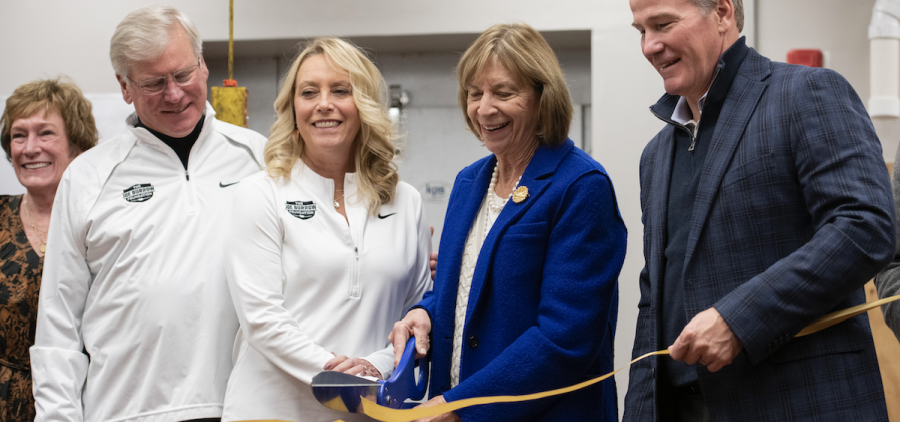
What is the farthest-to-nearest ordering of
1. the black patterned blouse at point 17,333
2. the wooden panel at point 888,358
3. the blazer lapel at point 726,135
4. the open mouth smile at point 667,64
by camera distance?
the wooden panel at point 888,358
the black patterned blouse at point 17,333
the open mouth smile at point 667,64
the blazer lapel at point 726,135

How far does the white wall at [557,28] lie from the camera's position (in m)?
3.52

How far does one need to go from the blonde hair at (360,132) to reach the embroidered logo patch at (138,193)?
1.30 feet

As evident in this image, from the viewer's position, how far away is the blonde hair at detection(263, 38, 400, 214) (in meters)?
1.96

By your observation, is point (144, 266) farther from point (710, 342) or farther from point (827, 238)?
point (827, 238)

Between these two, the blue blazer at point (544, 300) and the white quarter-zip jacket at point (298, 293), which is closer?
the blue blazer at point (544, 300)

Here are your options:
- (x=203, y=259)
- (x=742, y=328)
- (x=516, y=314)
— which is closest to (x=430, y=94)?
(x=203, y=259)

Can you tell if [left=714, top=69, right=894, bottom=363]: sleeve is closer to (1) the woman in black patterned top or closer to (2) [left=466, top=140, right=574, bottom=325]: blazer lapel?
(2) [left=466, top=140, right=574, bottom=325]: blazer lapel

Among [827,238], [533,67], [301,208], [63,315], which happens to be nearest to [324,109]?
[301,208]

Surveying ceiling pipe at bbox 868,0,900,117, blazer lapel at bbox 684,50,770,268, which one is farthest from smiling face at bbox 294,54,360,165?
ceiling pipe at bbox 868,0,900,117

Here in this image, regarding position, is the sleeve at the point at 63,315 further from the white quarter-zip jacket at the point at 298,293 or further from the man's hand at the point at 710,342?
the man's hand at the point at 710,342

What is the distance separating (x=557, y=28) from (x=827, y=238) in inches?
105

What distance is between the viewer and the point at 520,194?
67.5 inches

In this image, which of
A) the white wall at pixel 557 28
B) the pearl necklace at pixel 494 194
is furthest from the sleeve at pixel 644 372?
the white wall at pixel 557 28

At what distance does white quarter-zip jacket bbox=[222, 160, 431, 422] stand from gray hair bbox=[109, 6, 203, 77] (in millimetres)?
548
